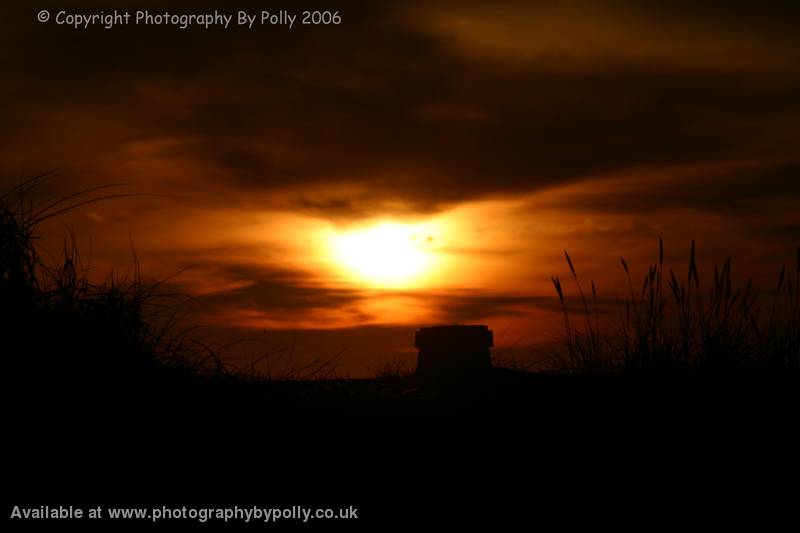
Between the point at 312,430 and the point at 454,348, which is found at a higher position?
the point at 454,348

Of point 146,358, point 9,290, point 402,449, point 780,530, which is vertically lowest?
point 780,530

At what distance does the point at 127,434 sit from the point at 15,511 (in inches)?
22.4

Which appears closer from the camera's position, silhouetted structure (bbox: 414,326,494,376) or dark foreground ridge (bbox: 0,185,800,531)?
dark foreground ridge (bbox: 0,185,800,531)

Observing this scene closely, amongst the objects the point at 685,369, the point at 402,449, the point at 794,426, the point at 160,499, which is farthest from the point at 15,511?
the point at 685,369

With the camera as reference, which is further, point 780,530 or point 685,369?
point 685,369

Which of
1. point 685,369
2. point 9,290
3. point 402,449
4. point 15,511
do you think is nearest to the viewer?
point 15,511

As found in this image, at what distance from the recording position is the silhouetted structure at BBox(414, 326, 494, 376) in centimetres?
658

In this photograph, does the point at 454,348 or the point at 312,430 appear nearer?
the point at 312,430

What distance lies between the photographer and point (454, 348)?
21.8 ft

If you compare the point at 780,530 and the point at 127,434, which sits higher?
the point at 127,434

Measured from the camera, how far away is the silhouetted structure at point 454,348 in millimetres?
6578

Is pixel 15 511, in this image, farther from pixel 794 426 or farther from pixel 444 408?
pixel 794 426

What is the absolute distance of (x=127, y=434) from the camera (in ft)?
11.5

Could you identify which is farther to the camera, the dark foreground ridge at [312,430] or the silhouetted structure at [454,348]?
the silhouetted structure at [454,348]
